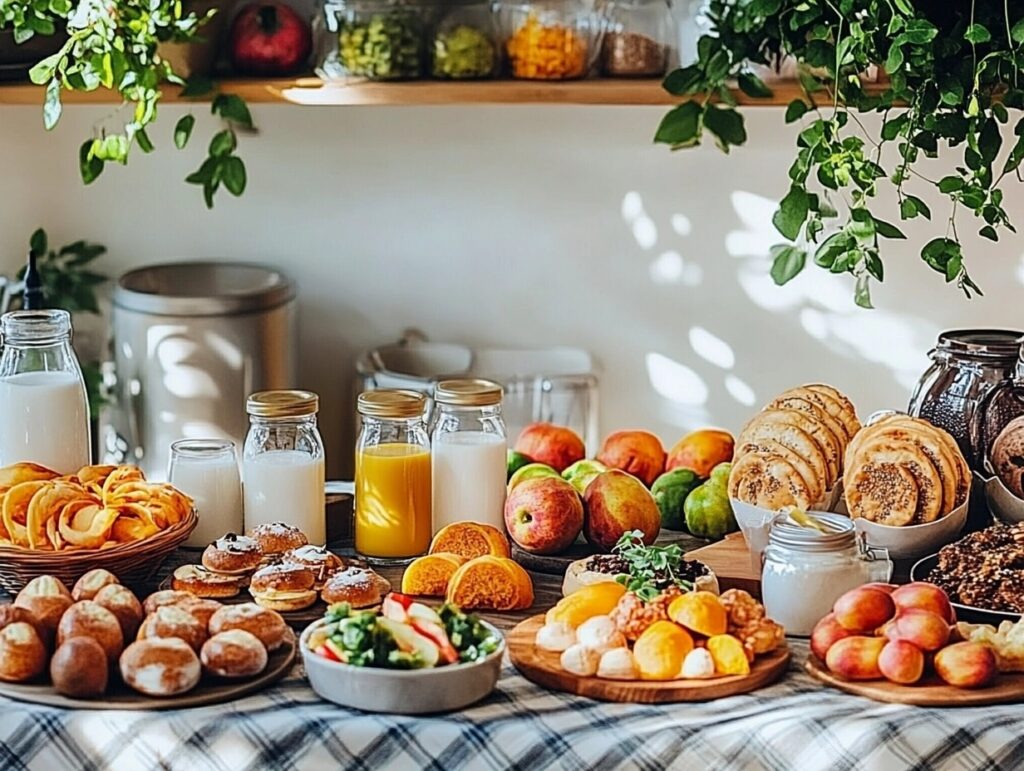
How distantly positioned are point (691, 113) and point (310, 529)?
1110 millimetres

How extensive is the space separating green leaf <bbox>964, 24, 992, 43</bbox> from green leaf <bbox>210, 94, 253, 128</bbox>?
1337mm

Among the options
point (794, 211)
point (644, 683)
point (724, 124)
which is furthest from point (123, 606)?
point (724, 124)

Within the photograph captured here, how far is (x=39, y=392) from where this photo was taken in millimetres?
1870

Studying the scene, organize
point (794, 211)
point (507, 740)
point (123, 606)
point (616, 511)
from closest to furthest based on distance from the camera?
point (507, 740) → point (123, 606) → point (616, 511) → point (794, 211)

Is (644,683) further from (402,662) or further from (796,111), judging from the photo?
(796,111)

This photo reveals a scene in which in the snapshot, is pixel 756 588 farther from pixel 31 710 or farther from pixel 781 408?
pixel 31 710

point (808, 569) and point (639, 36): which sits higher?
point (639, 36)

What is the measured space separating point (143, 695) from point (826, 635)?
0.65m

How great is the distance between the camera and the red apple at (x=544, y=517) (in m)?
1.84

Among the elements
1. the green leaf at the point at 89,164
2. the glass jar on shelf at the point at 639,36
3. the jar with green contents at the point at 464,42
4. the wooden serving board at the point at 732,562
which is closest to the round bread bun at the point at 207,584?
the wooden serving board at the point at 732,562

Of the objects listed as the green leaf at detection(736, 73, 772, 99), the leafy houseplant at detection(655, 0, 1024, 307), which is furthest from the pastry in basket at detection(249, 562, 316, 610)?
the green leaf at detection(736, 73, 772, 99)

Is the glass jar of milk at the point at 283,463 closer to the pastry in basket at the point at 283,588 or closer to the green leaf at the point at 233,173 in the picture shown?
the pastry in basket at the point at 283,588

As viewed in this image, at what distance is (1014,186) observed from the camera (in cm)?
305

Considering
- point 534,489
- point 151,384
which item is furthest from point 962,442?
point 151,384
